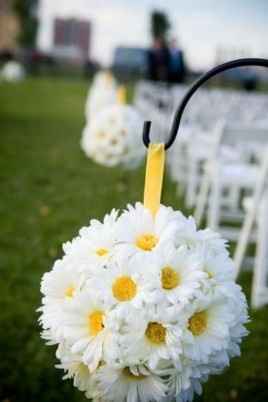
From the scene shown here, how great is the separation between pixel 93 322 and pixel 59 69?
4310 centimetres

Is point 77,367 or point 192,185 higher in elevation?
point 77,367

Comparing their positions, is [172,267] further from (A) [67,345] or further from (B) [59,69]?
→ (B) [59,69]

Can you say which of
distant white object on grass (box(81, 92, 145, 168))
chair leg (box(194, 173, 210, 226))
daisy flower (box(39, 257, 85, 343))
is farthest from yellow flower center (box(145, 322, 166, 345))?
chair leg (box(194, 173, 210, 226))

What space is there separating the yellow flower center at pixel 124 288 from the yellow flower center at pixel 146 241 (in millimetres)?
105

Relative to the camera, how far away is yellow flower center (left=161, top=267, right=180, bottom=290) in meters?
1.43

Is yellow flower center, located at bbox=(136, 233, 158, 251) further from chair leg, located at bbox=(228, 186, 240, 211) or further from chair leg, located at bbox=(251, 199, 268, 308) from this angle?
chair leg, located at bbox=(228, 186, 240, 211)

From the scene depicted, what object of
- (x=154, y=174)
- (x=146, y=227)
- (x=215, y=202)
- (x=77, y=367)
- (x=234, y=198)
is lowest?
(x=234, y=198)

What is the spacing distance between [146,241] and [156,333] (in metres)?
0.24

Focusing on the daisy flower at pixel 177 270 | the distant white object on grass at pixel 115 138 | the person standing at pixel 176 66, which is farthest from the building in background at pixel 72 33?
the daisy flower at pixel 177 270

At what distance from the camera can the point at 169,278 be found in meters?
1.43

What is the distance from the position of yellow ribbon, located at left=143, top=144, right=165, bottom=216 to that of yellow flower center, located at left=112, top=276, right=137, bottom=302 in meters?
0.23

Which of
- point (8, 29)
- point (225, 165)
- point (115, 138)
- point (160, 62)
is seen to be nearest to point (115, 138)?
point (115, 138)

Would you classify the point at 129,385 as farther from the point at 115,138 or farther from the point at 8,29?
the point at 8,29

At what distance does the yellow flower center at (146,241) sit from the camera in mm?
1482
